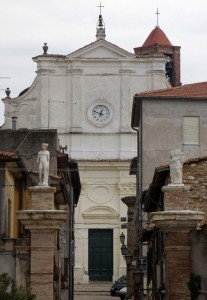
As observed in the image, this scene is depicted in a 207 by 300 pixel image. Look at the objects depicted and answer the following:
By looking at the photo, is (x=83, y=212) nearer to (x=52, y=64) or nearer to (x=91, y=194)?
(x=91, y=194)

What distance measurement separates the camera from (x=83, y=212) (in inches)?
3762

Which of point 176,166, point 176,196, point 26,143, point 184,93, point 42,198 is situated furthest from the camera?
point 184,93

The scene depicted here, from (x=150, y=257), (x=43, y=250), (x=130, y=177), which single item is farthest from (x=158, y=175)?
(x=130, y=177)

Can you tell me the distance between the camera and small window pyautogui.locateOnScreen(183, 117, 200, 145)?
183ft

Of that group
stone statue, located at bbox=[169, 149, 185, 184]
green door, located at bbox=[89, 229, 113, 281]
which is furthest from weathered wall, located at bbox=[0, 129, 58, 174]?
green door, located at bbox=[89, 229, 113, 281]

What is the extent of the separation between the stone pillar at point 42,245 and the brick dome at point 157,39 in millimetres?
79005

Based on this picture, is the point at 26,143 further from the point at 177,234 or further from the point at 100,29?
the point at 100,29

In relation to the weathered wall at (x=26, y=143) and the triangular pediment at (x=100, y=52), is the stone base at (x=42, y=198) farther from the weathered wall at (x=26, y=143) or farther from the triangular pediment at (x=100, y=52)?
the triangular pediment at (x=100, y=52)

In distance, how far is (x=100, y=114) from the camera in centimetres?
9819

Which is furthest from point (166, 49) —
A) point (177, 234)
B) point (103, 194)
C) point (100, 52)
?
point (177, 234)

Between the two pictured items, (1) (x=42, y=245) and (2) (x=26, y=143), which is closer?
(1) (x=42, y=245)

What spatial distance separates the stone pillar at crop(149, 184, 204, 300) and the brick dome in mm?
79008

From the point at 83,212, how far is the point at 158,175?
50.4 meters

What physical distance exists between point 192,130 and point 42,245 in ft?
51.6
